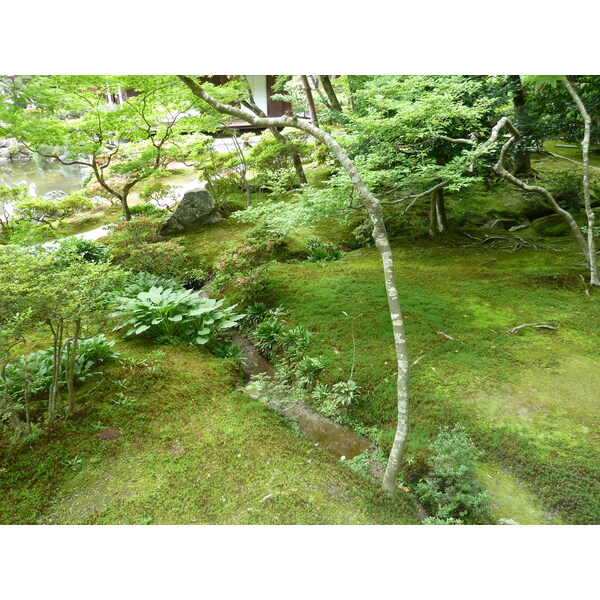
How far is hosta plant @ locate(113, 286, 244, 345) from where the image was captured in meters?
4.11

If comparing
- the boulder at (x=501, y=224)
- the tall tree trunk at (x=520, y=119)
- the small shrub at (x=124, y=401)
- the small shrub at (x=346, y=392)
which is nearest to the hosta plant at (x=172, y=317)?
the small shrub at (x=124, y=401)

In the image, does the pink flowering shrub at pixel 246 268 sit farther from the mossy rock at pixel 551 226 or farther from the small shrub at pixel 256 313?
the mossy rock at pixel 551 226

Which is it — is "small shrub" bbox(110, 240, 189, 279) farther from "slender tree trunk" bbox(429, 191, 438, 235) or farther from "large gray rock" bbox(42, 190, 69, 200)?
"slender tree trunk" bbox(429, 191, 438, 235)

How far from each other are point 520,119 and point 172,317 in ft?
20.6

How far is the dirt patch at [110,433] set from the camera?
281cm

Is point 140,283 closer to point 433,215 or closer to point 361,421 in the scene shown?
point 361,421

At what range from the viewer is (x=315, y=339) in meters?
4.17

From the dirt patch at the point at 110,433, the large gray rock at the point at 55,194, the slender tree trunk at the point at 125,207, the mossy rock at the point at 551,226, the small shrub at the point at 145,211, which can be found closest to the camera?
the dirt patch at the point at 110,433

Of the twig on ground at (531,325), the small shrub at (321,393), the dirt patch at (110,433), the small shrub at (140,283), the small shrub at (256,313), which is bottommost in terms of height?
the small shrub at (321,393)

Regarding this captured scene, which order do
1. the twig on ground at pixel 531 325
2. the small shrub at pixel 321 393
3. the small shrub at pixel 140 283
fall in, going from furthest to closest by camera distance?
the small shrub at pixel 140 283, the twig on ground at pixel 531 325, the small shrub at pixel 321 393

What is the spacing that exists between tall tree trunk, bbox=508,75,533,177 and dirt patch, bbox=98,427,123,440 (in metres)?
6.86

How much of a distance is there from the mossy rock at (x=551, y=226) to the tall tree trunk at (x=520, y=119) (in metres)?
1.15

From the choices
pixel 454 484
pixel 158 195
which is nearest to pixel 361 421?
pixel 454 484

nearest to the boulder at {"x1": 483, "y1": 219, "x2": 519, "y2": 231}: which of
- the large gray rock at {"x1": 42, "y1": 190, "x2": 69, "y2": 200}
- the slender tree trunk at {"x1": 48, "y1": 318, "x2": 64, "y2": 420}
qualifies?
the slender tree trunk at {"x1": 48, "y1": 318, "x2": 64, "y2": 420}
